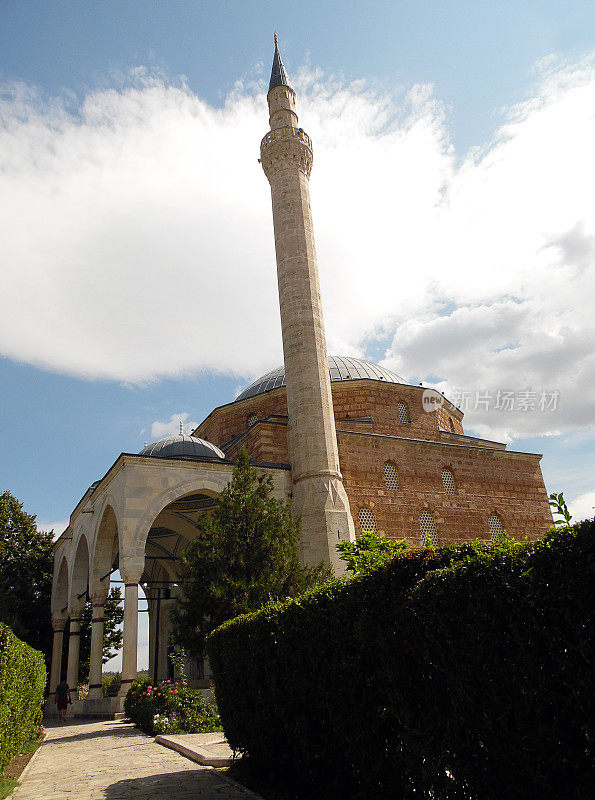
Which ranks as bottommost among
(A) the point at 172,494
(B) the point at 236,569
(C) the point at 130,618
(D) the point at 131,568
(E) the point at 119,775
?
(E) the point at 119,775

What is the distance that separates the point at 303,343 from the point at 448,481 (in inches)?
240

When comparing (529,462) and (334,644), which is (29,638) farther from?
(334,644)

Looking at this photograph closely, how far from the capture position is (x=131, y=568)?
1194cm

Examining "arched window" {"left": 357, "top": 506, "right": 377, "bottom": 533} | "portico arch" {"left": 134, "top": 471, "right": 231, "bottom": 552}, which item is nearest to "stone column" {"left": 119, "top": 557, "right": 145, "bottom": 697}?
"portico arch" {"left": 134, "top": 471, "right": 231, "bottom": 552}

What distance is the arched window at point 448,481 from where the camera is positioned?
1653 centimetres

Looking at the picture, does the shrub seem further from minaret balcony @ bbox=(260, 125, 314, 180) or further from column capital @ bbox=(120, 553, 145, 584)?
minaret balcony @ bbox=(260, 125, 314, 180)

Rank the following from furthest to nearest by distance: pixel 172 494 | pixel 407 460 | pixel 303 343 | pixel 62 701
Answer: pixel 407 460 < pixel 62 701 < pixel 303 343 < pixel 172 494

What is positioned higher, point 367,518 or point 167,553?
point 167,553

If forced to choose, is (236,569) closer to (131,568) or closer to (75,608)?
(131,568)

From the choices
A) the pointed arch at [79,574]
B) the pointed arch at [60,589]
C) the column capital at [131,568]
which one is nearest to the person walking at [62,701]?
the pointed arch at [79,574]

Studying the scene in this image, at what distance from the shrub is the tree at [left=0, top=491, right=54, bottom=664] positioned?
11.5 m

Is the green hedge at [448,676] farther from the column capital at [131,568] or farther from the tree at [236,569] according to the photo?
the column capital at [131,568]

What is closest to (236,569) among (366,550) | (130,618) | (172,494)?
(172,494)

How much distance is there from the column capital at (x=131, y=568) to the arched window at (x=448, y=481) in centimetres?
882
